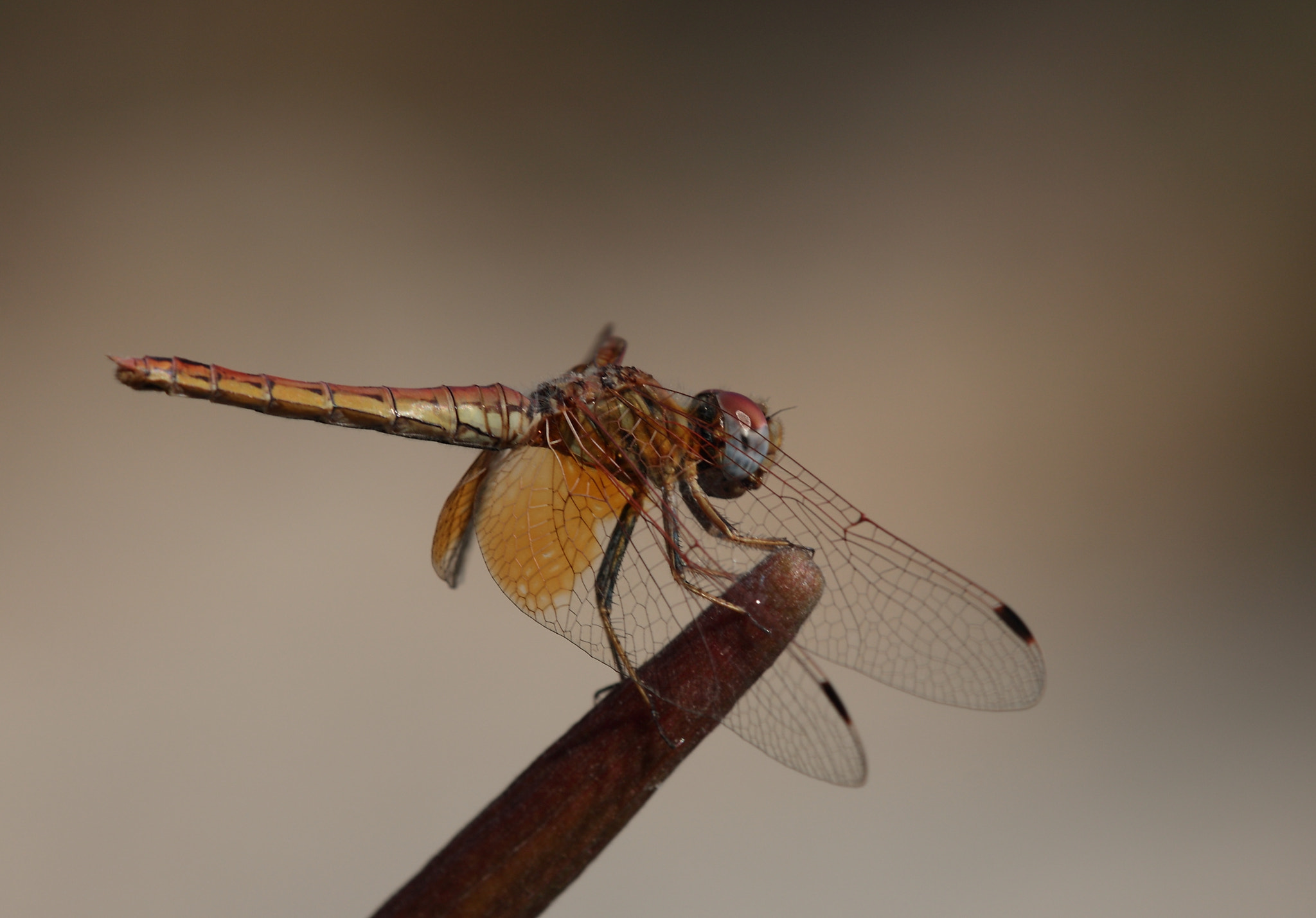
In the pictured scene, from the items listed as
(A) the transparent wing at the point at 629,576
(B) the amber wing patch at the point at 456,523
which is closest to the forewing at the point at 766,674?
(A) the transparent wing at the point at 629,576

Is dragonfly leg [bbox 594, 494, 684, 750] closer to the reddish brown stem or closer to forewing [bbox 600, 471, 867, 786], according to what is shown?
forewing [bbox 600, 471, 867, 786]

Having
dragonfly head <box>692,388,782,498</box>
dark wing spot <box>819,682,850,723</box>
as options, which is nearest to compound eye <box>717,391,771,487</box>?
dragonfly head <box>692,388,782,498</box>

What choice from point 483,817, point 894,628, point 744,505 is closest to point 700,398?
point 744,505

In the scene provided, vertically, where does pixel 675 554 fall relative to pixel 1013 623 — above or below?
below

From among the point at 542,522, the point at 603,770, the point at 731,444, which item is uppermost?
the point at 731,444

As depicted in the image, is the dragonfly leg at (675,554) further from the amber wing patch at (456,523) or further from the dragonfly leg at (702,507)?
the amber wing patch at (456,523)

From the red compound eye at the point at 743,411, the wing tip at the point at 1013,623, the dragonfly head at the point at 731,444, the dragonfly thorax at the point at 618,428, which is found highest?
the wing tip at the point at 1013,623

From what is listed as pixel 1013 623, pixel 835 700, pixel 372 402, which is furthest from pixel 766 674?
pixel 372 402

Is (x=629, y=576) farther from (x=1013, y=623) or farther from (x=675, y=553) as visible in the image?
(x=1013, y=623)
